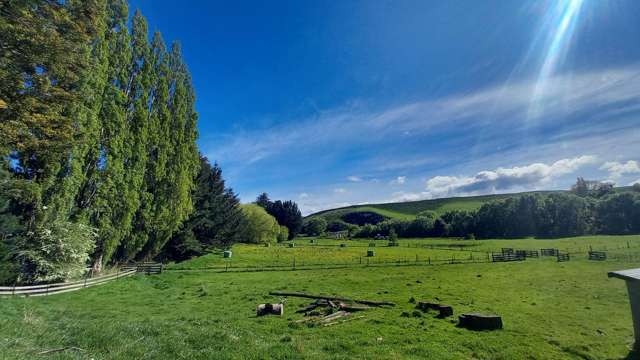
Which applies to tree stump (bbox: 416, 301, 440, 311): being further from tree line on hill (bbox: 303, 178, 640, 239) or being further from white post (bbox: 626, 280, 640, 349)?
tree line on hill (bbox: 303, 178, 640, 239)

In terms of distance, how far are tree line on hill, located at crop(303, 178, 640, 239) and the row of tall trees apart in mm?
92365

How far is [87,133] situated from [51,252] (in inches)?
279

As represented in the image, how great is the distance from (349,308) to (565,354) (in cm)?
780

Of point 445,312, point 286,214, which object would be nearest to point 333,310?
point 445,312

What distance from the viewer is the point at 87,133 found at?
18359 millimetres

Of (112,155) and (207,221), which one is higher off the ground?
(112,155)

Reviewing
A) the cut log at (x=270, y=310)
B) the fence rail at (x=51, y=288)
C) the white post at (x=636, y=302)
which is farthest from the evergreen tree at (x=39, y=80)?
the white post at (x=636, y=302)

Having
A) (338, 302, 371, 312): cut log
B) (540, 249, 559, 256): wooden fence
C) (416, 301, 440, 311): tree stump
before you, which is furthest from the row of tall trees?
(540, 249, 559, 256): wooden fence

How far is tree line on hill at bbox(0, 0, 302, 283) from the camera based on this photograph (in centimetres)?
1195

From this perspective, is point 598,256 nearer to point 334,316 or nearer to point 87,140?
point 334,316

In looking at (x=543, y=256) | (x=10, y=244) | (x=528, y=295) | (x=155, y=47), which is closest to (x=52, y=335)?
(x=10, y=244)

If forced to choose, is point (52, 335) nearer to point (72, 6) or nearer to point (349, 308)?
point (349, 308)

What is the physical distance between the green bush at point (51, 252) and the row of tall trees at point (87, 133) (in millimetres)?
66

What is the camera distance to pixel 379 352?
859 centimetres
